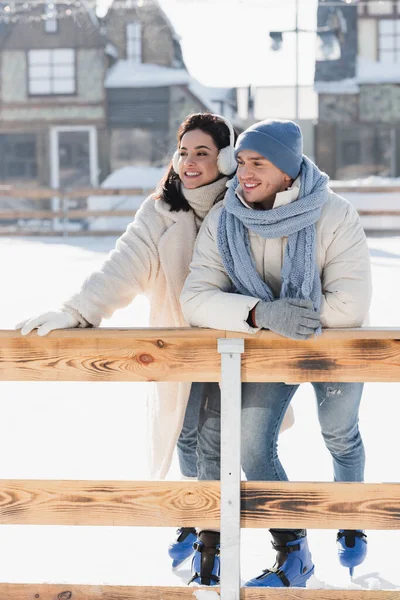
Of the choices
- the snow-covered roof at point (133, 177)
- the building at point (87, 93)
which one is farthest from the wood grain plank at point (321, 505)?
the building at point (87, 93)

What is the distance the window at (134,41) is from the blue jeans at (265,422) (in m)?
29.2

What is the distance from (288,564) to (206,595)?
39 cm

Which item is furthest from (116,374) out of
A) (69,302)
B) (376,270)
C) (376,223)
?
(376,223)

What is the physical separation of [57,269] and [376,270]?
4.00m

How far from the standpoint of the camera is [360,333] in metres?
2.53

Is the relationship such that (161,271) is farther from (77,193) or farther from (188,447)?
(77,193)

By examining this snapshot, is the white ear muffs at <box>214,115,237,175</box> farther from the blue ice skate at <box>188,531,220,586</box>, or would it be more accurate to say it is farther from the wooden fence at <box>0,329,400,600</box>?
the blue ice skate at <box>188,531,220,586</box>

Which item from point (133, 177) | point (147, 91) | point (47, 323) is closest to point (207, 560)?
point (47, 323)

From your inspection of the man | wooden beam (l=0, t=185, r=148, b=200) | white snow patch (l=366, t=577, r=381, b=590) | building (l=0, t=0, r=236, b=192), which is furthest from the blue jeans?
building (l=0, t=0, r=236, b=192)

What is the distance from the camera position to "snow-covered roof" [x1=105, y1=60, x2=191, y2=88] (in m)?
29.8

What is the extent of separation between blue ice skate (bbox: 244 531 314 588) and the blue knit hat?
3.46ft

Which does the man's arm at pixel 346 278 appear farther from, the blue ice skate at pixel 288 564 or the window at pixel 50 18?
Result: the window at pixel 50 18

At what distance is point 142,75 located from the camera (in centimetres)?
3019

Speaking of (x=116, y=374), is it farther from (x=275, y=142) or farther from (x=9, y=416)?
(x=9, y=416)
